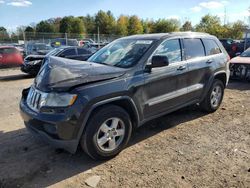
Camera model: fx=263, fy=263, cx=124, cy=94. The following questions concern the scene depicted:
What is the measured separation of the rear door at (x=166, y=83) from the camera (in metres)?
4.29

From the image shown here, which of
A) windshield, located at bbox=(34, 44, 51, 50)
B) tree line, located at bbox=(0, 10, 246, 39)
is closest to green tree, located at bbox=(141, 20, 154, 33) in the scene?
tree line, located at bbox=(0, 10, 246, 39)

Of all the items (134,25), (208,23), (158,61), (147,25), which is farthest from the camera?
(147,25)

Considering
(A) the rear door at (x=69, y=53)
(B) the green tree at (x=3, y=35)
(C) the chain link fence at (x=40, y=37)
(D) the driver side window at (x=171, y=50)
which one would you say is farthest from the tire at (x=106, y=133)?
(B) the green tree at (x=3, y=35)

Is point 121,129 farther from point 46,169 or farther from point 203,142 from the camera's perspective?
point 203,142

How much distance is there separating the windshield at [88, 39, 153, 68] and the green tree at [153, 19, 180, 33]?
192 feet

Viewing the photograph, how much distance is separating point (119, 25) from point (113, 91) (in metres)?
64.7

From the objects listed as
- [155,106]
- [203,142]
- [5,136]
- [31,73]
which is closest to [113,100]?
[155,106]

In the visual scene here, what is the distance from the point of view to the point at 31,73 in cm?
1242

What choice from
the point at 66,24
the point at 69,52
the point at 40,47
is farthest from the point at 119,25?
the point at 69,52

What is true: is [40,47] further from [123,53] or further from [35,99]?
[35,99]

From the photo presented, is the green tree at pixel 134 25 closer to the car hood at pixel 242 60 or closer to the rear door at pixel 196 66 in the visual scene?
the car hood at pixel 242 60

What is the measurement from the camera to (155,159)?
3.94 metres

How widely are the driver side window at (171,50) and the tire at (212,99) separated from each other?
1.34m

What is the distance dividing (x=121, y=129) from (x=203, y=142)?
1511 millimetres
